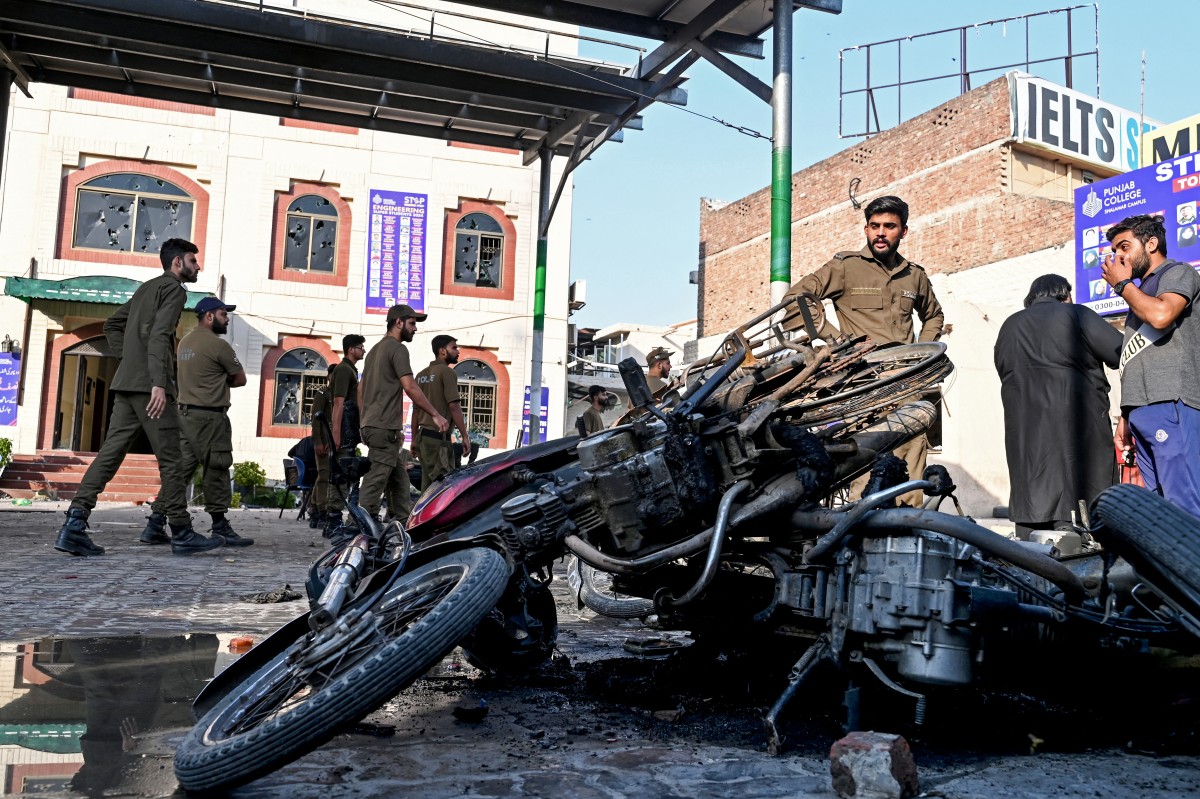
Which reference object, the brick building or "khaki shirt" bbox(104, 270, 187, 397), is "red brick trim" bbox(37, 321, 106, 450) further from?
the brick building

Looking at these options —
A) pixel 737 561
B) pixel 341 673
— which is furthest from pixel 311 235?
pixel 341 673

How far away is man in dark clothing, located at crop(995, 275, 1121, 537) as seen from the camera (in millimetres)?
4930

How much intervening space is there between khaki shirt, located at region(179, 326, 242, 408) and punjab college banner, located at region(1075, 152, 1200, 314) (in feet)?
40.9

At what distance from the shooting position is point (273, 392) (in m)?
21.8

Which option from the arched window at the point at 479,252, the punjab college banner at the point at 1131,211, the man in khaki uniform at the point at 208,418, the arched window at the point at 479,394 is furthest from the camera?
the arched window at the point at 479,252

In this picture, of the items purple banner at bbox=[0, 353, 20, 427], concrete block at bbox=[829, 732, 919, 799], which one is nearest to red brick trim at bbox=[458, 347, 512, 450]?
purple banner at bbox=[0, 353, 20, 427]

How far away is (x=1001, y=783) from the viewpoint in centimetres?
232

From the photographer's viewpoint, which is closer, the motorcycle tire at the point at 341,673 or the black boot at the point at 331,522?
the motorcycle tire at the point at 341,673

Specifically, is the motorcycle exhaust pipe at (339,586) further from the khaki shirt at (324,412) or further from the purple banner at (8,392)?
the purple banner at (8,392)

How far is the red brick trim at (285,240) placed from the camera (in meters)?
22.2

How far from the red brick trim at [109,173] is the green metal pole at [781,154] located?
54.3 feet

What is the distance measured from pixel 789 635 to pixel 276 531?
356 inches

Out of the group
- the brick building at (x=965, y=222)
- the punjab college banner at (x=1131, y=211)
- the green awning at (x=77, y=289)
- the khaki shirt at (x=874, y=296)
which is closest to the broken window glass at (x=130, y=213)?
the green awning at (x=77, y=289)

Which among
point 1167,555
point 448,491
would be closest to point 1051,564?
point 1167,555
